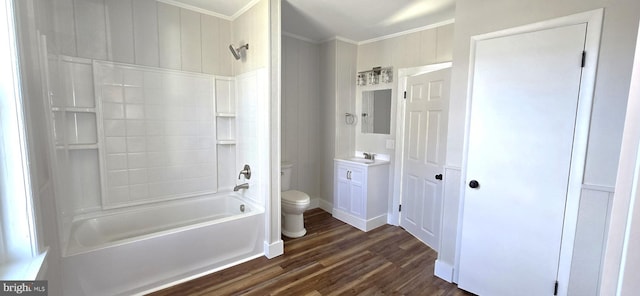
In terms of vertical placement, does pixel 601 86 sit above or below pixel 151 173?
above

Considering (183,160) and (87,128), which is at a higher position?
(87,128)

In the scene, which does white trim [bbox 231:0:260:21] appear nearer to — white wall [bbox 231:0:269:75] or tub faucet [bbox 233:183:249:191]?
white wall [bbox 231:0:269:75]

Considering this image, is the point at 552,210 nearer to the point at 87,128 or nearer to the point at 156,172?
the point at 156,172

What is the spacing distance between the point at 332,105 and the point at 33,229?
3.07 metres

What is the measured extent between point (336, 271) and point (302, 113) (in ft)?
7.19

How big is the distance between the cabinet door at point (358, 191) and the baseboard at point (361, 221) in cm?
8

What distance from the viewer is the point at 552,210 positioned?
1696mm

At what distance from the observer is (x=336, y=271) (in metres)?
2.38

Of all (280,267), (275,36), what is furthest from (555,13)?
(280,267)

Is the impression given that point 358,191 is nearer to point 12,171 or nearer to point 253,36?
→ point 253,36

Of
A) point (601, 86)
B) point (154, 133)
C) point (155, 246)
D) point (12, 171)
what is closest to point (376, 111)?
point (601, 86)

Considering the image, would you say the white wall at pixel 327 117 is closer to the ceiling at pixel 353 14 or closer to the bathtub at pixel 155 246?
the ceiling at pixel 353 14

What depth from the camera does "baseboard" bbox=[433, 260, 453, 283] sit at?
223 centimetres

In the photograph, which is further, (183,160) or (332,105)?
(332,105)
